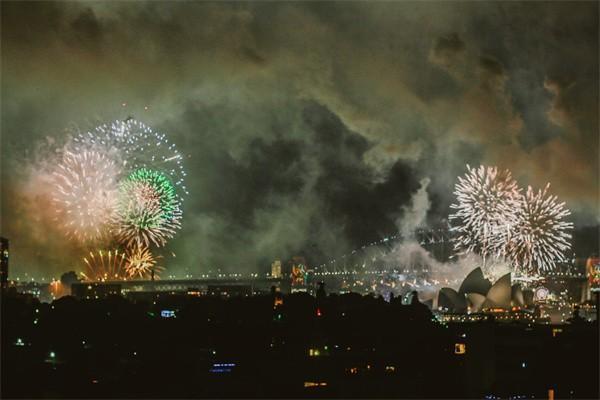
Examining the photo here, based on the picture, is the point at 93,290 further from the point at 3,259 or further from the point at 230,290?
the point at 230,290

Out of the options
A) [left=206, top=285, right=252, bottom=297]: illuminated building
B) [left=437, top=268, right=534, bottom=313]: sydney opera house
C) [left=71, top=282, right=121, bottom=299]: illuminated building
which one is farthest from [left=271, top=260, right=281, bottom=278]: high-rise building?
[left=71, top=282, right=121, bottom=299]: illuminated building

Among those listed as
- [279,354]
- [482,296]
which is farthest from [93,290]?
[482,296]

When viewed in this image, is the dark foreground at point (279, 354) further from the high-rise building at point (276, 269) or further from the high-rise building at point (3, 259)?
the high-rise building at point (276, 269)

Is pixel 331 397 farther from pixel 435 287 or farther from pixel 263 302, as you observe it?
pixel 435 287

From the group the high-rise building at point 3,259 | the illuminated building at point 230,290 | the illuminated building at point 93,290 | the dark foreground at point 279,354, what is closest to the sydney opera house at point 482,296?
the illuminated building at point 230,290

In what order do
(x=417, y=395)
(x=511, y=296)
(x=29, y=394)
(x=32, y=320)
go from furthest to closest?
(x=511, y=296) → (x=32, y=320) → (x=417, y=395) → (x=29, y=394)

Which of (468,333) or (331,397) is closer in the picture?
(331,397)

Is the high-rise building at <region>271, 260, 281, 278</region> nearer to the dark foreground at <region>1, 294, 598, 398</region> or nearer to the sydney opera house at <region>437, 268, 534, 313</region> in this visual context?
the sydney opera house at <region>437, 268, 534, 313</region>

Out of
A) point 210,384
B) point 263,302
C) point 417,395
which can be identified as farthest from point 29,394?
point 263,302
